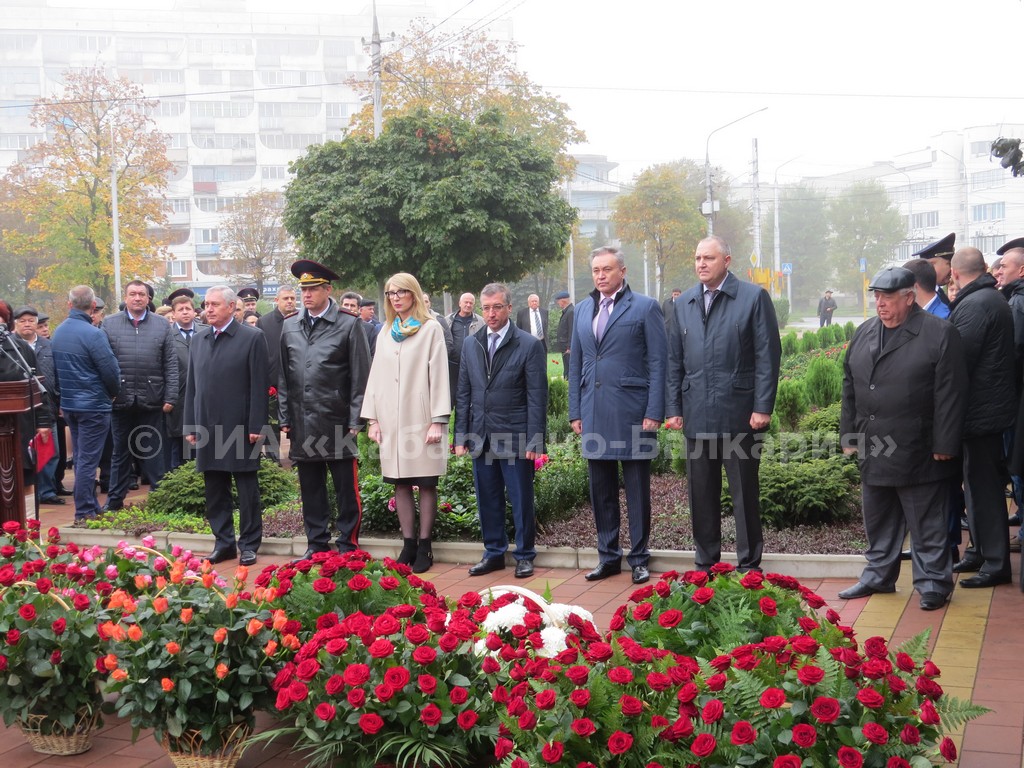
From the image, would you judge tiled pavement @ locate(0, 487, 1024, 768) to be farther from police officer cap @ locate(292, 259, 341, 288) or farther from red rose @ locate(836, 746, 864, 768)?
police officer cap @ locate(292, 259, 341, 288)

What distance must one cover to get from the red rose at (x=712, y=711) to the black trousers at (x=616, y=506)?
3.68m

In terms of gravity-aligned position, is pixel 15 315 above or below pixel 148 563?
above

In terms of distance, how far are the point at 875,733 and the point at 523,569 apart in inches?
164

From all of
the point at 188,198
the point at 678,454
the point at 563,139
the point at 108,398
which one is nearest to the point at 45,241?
the point at 563,139

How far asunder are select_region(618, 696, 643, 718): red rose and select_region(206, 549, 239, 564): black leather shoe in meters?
5.32

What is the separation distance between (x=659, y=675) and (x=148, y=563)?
8.63 feet

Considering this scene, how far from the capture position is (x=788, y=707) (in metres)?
3.02

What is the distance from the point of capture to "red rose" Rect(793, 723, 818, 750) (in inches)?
113

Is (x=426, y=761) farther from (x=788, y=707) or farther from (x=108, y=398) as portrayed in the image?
(x=108, y=398)

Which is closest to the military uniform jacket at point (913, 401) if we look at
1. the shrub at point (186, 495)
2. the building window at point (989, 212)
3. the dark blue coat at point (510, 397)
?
the dark blue coat at point (510, 397)

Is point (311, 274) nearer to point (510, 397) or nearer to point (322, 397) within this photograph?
point (322, 397)

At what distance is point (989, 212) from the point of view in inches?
3396

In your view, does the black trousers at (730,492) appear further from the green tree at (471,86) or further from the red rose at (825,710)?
the green tree at (471,86)

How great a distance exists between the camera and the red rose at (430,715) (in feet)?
11.2
